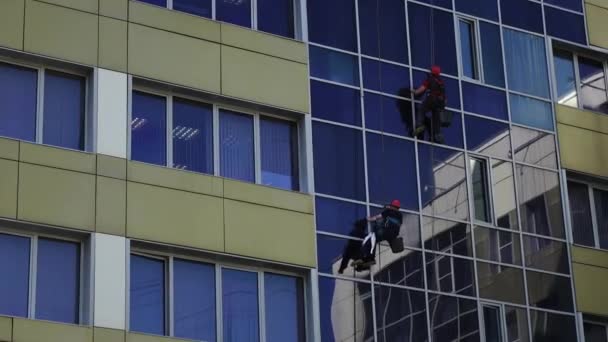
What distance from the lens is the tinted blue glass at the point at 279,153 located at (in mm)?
31308

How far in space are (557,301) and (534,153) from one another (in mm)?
3466

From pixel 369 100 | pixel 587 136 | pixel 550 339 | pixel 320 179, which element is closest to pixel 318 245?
pixel 320 179

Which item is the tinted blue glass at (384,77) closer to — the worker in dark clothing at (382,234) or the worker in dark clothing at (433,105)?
the worker in dark clothing at (433,105)

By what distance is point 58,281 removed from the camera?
2777 centimetres

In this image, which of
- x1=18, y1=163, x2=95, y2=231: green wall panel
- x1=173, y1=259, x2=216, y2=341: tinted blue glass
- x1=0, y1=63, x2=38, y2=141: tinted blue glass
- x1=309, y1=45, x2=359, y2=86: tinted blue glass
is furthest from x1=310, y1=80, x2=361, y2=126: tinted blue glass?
x1=0, y1=63, x2=38, y2=141: tinted blue glass

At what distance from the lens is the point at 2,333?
26.3 metres

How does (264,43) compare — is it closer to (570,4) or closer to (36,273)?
(36,273)

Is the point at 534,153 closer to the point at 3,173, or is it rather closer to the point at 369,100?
the point at 369,100

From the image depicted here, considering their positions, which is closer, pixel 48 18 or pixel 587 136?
pixel 48 18

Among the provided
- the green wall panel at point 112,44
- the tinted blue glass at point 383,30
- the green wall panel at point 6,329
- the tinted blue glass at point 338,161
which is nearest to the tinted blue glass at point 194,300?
the tinted blue glass at point 338,161

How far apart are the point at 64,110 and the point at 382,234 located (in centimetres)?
683

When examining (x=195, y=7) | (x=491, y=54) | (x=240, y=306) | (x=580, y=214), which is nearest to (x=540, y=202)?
(x=580, y=214)

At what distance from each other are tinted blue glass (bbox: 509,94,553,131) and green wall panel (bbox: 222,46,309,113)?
18.4 feet

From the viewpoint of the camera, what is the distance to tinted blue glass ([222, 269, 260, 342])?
29.4 metres
